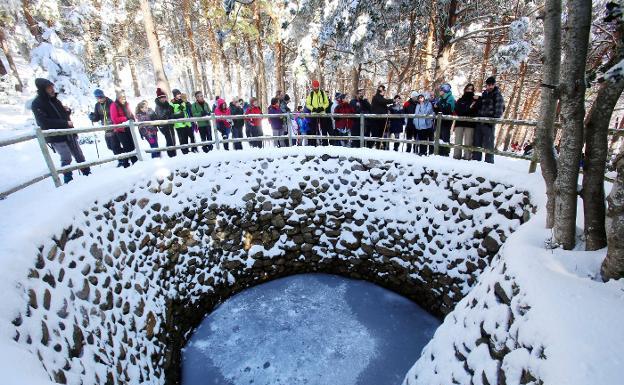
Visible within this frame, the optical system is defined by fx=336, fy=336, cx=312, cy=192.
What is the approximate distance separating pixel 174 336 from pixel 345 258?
11.5 feet

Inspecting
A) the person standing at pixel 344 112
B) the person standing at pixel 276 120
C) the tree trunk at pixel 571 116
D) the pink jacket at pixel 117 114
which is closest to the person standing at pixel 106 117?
the pink jacket at pixel 117 114

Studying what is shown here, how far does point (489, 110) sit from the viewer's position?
572 centimetres

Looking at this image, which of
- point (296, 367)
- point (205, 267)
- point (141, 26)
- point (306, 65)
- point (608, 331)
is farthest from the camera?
point (141, 26)

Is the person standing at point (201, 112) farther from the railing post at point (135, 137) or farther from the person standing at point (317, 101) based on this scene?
the person standing at point (317, 101)

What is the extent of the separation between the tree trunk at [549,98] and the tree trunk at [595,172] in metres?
0.34

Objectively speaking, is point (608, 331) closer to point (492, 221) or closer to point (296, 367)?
point (492, 221)

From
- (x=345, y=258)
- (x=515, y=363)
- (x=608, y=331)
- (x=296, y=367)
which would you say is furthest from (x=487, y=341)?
(x=345, y=258)

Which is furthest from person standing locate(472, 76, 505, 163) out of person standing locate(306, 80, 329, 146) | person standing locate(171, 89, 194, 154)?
person standing locate(171, 89, 194, 154)

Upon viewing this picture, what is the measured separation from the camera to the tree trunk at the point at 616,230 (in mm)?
2361

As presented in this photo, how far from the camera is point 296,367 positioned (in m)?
4.94

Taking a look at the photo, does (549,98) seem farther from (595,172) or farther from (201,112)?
(201,112)

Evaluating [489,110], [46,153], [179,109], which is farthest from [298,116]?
[46,153]

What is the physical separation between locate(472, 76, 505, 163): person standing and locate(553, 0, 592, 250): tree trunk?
293 cm

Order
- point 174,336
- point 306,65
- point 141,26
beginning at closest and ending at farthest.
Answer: point 174,336
point 306,65
point 141,26
